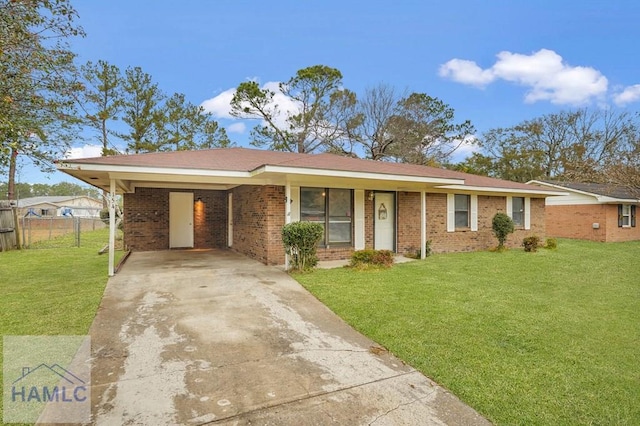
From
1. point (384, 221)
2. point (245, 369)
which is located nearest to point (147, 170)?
point (245, 369)

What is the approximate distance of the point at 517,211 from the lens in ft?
44.6

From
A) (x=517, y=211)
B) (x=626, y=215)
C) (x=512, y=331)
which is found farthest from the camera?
(x=626, y=215)

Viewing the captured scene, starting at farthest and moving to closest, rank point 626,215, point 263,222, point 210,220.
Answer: point 626,215, point 210,220, point 263,222

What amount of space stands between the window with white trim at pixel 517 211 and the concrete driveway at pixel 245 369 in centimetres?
1121

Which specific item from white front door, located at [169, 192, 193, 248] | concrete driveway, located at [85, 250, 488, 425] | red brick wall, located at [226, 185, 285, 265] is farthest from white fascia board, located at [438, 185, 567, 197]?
white front door, located at [169, 192, 193, 248]

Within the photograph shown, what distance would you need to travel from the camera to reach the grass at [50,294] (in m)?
4.20

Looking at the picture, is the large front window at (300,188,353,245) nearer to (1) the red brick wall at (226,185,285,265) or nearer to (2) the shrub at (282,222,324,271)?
(1) the red brick wall at (226,185,285,265)

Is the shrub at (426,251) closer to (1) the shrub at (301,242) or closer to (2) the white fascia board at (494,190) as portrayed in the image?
(2) the white fascia board at (494,190)

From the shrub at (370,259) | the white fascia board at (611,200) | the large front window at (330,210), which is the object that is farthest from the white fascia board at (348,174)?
the white fascia board at (611,200)

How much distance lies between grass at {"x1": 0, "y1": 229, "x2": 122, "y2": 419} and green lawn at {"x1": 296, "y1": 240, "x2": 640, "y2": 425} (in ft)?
11.8

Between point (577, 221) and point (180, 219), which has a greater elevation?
point (180, 219)

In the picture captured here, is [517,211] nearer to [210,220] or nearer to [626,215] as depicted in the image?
[626,215]

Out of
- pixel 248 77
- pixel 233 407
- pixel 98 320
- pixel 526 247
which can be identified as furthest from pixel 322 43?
pixel 233 407

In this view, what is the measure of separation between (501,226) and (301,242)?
798 cm
